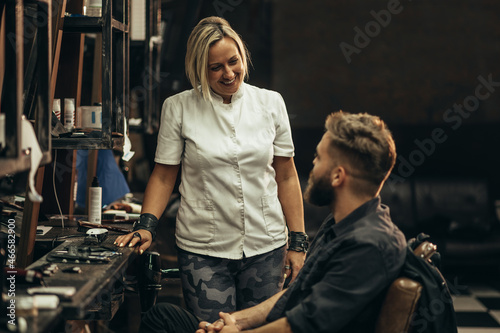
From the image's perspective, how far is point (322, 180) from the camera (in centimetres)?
178

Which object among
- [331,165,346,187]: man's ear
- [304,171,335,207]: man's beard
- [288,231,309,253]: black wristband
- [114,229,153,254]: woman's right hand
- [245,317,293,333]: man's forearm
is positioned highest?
[331,165,346,187]: man's ear

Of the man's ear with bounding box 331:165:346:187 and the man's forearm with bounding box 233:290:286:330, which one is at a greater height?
the man's ear with bounding box 331:165:346:187

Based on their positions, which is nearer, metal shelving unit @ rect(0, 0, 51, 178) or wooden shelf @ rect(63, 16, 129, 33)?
metal shelving unit @ rect(0, 0, 51, 178)

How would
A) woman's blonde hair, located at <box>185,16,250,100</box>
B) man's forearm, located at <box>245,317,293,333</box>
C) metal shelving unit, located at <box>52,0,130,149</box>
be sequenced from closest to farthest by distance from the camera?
man's forearm, located at <box>245,317,293,333</box>, woman's blonde hair, located at <box>185,16,250,100</box>, metal shelving unit, located at <box>52,0,130,149</box>

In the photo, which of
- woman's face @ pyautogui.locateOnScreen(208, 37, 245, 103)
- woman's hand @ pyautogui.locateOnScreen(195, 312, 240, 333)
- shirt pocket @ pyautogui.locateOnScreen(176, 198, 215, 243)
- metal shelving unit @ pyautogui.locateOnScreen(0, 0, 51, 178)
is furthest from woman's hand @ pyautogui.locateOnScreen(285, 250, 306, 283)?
metal shelving unit @ pyautogui.locateOnScreen(0, 0, 51, 178)

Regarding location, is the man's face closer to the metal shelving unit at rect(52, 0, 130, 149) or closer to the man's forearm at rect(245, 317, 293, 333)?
the man's forearm at rect(245, 317, 293, 333)

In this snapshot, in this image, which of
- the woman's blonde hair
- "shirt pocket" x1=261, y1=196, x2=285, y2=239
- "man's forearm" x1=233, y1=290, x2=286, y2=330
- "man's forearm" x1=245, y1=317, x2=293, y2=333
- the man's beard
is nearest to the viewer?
"man's forearm" x1=245, y1=317, x2=293, y2=333

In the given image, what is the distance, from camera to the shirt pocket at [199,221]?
2.22 meters

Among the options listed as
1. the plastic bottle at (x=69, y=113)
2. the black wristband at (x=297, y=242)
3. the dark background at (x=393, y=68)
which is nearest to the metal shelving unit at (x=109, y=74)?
the plastic bottle at (x=69, y=113)

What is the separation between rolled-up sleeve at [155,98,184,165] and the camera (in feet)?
7.37

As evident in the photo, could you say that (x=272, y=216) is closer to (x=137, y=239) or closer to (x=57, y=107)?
(x=137, y=239)

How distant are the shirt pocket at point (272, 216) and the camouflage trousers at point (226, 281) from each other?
8cm

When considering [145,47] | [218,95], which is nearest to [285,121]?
[218,95]

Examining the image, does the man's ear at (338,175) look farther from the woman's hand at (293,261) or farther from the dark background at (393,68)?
the dark background at (393,68)
